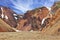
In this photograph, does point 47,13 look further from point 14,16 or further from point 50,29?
point 14,16

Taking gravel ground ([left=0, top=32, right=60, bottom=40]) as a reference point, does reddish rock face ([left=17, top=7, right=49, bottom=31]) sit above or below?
above

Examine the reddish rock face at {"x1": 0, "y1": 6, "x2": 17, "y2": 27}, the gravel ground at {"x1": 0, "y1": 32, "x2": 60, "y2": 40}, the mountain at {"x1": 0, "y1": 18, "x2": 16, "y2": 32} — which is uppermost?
the reddish rock face at {"x1": 0, "y1": 6, "x2": 17, "y2": 27}

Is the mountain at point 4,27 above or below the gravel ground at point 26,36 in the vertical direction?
above

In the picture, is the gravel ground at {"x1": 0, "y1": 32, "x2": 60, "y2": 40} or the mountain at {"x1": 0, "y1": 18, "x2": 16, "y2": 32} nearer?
the gravel ground at {"x1": 0, "y1": 32, "x2": 60, "y2": 40}

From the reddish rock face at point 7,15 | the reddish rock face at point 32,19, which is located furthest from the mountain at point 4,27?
the reddish rock face at point 32,19

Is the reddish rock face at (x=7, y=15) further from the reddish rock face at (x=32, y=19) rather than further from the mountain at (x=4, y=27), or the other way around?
the reddish rock face at (x=32, y=19)

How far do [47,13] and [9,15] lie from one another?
1.19 metres

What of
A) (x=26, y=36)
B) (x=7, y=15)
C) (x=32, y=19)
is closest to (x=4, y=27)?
(x=7, y=15)

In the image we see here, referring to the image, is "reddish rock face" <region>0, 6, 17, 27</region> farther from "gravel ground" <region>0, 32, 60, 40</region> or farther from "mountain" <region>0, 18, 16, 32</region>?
"gravel ground" <region>0, 32, 60, 40</region>

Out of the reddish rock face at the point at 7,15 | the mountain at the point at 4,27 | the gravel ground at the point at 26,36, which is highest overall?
the reddish rock face at the point at 7,15

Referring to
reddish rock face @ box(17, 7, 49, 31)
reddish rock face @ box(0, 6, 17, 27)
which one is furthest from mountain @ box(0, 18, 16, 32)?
reddish rock face @ box(17, 7, 49, 31)

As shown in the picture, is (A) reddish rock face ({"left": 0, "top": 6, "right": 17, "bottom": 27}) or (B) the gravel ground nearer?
(B) the gravel ground

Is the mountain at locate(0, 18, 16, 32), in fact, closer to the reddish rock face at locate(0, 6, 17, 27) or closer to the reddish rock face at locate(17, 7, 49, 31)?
the reddish rock face at locate(0, 6, 17, 27)

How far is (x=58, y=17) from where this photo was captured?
6.15 metres
